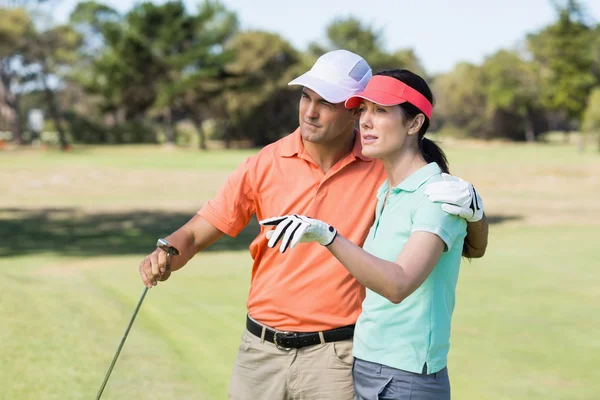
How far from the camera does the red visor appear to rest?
3.04 meters

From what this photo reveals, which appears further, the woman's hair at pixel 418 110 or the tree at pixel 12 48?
the tree at pixel 12 48

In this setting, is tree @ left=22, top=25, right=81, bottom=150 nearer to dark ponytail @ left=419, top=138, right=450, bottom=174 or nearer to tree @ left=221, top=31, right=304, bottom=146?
tree @ left=221, top=31, right=304, bottom=146

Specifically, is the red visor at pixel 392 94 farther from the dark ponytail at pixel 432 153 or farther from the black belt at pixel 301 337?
the black belt at pixel 301 337

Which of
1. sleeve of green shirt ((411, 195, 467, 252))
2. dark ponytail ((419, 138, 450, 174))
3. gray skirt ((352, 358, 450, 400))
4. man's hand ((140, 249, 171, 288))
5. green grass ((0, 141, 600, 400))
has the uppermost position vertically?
dark ponytail ((419, 138, 450, 174))

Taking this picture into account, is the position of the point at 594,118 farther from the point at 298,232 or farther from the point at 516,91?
the point at 298,232

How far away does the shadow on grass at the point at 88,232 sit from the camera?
16.6 metres

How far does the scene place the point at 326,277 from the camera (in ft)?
12.3

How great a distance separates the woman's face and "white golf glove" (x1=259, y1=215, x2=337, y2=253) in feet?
1.68

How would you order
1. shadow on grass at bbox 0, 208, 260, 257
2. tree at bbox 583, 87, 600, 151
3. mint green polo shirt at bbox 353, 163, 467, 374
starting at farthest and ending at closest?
tree at bbox 583, 87, 600, 151
shadow on grass at bbox 0, 208, 260, 257
mint green polo shirt at bbox 353, 163, 467, 374

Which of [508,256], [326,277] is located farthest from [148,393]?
[508,256]

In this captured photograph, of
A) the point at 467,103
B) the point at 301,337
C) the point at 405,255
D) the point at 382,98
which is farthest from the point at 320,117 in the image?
the point at 467,103

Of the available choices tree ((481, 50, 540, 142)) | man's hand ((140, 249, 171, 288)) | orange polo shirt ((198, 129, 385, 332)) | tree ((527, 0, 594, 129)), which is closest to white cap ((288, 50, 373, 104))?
orange polo shirt ((198, 129, 385, 332))

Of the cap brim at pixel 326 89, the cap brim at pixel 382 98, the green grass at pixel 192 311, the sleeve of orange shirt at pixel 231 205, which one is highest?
the cap brim at pixel 382 98

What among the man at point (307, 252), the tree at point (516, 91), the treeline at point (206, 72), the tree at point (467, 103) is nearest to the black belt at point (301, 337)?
the man at point (307, 252)
